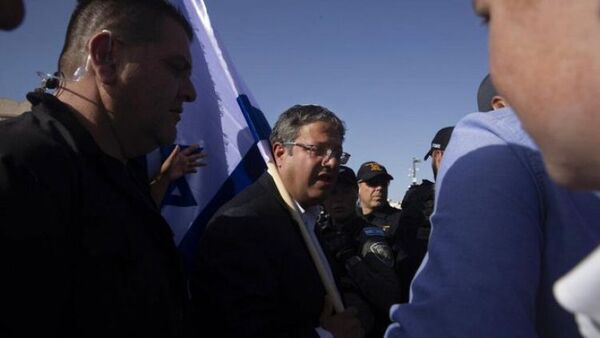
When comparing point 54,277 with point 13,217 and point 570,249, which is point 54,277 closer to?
point 13,217

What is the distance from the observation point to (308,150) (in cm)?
327

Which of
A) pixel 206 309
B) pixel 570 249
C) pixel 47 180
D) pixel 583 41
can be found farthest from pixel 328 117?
pixel 583 41

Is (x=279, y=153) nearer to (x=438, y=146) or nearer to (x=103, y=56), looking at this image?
(x=103, y=56)

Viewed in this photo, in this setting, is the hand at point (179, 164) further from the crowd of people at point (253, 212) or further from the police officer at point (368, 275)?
the police officer at point (368, 275)

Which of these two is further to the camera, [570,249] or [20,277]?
[20,277]

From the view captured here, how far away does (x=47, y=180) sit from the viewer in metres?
1.35

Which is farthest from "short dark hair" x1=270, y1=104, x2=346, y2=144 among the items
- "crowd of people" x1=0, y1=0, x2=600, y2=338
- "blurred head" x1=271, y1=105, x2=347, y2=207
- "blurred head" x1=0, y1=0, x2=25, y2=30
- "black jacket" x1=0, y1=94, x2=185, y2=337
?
"blurred head" x1=0, y1=0, x2=25, y2=30

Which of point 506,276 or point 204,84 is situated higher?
point 204,84

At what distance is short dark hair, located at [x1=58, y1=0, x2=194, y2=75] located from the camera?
193 centimetres

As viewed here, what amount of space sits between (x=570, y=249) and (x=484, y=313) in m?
0.20

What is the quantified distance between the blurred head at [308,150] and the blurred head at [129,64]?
1.18 m

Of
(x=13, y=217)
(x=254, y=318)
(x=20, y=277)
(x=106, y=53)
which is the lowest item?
(x=254, y=318)

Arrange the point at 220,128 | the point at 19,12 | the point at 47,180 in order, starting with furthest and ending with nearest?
1. the point at 220,128
2. the point at 47,180
3. the point at 19,12

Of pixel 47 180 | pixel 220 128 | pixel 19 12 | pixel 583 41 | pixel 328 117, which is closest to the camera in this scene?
pixel 583 41
